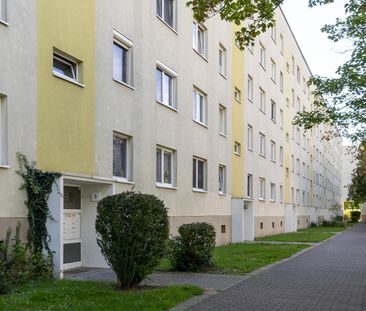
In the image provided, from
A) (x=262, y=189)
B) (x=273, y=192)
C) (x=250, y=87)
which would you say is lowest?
(x=273, y=192)

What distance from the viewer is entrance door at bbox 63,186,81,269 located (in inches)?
526

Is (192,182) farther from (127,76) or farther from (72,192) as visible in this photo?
(72,192)

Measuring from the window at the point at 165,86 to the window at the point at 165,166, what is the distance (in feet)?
5.18

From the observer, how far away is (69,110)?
1270 cm

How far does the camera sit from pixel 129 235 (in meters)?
9.65

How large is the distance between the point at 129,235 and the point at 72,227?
442 centimetres

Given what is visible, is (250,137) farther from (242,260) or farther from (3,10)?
(3,10)

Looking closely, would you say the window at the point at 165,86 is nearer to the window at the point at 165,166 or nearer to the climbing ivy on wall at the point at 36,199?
the window at the point at 165,166

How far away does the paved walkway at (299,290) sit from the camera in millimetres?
8805

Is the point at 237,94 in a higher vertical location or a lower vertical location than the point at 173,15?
lower

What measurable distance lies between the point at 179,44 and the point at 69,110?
7.86 m

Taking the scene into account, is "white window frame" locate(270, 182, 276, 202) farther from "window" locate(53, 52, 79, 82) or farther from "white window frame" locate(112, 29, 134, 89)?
"window" locate(53, 52, 79, 82)

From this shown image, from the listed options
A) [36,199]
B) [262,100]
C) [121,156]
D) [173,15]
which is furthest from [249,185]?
[36,199]

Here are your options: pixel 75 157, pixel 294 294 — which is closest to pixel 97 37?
pixel 75 157
